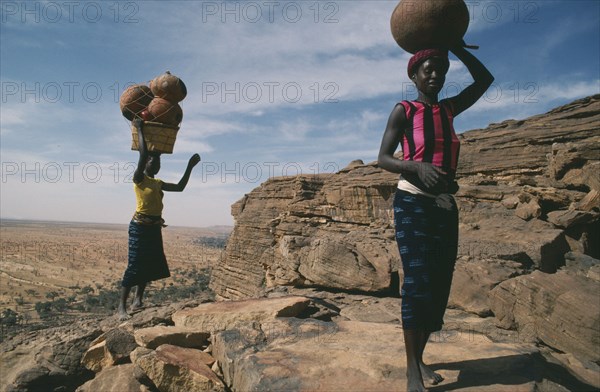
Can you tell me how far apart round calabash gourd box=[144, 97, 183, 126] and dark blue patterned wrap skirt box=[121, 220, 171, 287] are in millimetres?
1333

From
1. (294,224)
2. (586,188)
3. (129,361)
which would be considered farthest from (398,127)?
(294,224)

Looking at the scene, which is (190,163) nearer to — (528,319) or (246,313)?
(246,313)

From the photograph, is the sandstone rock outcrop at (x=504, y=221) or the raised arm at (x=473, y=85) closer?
the raised arm at (x=473, y=85)

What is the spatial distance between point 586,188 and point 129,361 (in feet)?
26.5

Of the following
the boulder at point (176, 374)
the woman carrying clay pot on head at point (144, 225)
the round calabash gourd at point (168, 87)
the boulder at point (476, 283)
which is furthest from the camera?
the round calabash gourd at point (168, 87)

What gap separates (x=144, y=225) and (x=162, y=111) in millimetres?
1442

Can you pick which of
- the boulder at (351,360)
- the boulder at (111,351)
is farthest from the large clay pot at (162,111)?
the boulder at (351,360)

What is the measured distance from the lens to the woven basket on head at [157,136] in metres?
4.43

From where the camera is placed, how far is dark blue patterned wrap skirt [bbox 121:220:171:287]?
461 cm

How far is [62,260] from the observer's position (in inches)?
1901

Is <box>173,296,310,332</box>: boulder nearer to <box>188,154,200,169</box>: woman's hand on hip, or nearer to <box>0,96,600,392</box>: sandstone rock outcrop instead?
<box>0,96,600,392</box>: sandstone rock outcrop

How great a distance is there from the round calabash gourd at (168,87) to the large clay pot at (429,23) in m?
2.97

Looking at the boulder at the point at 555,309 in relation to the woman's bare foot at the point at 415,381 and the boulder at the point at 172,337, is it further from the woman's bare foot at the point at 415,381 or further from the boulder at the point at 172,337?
the boulder at the point at 172,337

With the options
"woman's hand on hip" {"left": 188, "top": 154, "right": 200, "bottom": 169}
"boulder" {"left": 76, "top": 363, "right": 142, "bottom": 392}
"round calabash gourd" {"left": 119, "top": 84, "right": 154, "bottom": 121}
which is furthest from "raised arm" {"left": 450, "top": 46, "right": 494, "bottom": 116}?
"round calabash gourd" {"left": 119, "top": 84, "right": 154, "bottom": 121}
